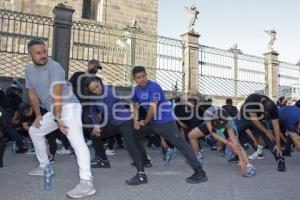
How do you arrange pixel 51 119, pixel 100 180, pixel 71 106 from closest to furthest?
1. pixel 71 106
2. pixel 51 119
3. pixel 100 180

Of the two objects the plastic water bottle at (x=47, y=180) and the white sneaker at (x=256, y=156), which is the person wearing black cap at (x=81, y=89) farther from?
the white sneaker at (x=256, y=156)

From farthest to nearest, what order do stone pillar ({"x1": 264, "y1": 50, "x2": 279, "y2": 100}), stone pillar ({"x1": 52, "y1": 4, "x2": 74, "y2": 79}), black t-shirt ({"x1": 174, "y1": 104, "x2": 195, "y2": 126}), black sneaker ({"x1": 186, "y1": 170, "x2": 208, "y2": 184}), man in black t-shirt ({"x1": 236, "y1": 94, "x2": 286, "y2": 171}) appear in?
stone pillar ({"x1": 264, "y1": 50, "x2": 279, "y2": 100}), stone pillar ({"x1": 52, "y1": 4, "x2": 74, "y2": 79}), black t-shirt ({"x1": 174, "y1": 104, "x2": 195, "y2": 126}), man in black t-shirt ({"x1": 236, "y1": 94, "x2": 286, "y2": 171}), black sneaker ({"x1": 186, "y1": 170, "x2": 208, "y2": 184})

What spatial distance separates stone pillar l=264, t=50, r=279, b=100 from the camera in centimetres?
2034

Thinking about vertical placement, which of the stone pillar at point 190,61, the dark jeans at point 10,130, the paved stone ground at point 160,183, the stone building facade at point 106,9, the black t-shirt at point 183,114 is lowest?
the paved stone ground at point 160,183

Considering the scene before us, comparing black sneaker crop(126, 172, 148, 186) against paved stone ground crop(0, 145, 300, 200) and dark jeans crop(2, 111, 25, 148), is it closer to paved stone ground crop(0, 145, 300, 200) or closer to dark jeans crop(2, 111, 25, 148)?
paved stone ground crop(0, 145, 300, 200)

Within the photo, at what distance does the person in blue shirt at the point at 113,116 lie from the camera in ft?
15.9

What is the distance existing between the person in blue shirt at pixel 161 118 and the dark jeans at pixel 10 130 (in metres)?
3.73

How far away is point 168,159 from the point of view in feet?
23.1

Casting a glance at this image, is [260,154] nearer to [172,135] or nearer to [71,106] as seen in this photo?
[172,135]

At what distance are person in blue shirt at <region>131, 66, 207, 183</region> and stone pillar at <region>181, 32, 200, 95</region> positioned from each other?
34.9 ft

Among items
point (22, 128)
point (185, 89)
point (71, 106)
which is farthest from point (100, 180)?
point (185, 89)

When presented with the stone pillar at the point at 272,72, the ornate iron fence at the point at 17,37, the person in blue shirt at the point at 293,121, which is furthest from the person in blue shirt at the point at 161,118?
the stone pillar at the point at 272,72

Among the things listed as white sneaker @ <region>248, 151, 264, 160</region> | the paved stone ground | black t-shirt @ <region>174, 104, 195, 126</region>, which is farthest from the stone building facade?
white sneaker @ <region>248, 151, 264, 160</region>

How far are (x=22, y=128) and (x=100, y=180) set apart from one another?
354cm
